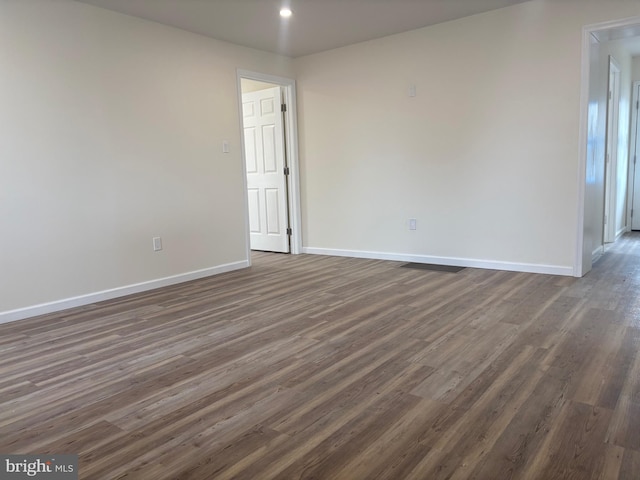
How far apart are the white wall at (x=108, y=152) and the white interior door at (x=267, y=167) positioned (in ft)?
2.98

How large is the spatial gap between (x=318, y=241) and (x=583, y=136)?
124 inches

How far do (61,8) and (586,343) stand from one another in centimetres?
432

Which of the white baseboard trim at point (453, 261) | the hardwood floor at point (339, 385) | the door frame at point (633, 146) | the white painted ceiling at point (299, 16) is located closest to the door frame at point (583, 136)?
the white baseboard trim at point (453, 261)

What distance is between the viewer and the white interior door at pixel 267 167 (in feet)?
19.2

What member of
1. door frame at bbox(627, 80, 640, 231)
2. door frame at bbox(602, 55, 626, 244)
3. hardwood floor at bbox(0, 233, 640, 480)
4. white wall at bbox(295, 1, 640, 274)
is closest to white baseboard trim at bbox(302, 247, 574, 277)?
white wall at bbox(295, 1, 640, 274)

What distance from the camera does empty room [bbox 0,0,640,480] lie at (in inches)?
70.0

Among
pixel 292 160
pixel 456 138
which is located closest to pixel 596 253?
pixel 456 138

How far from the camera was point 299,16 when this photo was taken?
13.6 feet

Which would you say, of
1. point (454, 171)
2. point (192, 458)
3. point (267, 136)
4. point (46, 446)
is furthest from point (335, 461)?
point (267, 136)

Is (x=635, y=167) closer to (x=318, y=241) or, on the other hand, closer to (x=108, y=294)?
(x=318, y=241)

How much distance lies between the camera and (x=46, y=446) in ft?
5.70

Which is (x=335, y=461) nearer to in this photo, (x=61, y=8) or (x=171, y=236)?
(x=171, y=236)

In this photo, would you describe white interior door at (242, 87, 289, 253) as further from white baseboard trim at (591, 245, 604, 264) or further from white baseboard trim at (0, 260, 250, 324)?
white baseboard trim at (591, 245, 604, 264)

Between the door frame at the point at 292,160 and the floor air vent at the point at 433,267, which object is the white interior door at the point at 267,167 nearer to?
the door frame at the point at 292,160
